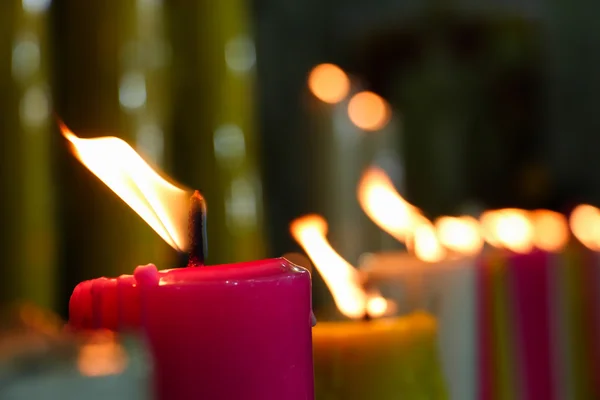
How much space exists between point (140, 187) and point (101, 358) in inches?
4.8

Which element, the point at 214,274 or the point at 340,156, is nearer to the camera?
the point at 214,274

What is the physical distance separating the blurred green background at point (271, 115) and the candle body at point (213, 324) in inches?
12.0

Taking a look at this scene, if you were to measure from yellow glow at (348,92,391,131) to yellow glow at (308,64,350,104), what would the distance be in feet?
0.07

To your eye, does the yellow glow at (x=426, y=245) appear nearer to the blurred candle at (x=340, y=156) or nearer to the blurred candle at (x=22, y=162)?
the blurred candle at (x=22, y=162)

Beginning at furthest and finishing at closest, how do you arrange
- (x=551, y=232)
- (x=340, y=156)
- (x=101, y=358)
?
(x=340, y=156)
(x=551, y=232)
(x=101, y=358)

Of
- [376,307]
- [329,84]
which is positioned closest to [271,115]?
[329,84]

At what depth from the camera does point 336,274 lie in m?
0.38

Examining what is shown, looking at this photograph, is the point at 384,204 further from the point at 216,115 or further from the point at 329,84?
the point at 329,84

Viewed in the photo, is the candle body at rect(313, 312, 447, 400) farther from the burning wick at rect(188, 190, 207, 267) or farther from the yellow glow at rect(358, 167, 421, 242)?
the yellow glow at rect(358, 167, 421, 242)

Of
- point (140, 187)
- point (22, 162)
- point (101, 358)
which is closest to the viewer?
point (101, 358)

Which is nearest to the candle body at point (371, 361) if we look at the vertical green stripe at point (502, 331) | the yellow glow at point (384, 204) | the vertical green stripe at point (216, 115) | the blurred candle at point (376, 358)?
the blurred candle at point (376, 358)

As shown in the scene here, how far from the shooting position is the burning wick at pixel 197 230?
0.24 metres

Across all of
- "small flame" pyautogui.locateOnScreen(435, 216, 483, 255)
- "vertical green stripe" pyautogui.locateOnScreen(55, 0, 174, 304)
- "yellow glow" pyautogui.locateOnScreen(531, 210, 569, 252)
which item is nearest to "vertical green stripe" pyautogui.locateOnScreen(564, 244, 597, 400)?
"small flame" pyautogui.locateOnScreen(435, 216, 483, 255)

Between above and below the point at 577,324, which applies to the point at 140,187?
above
